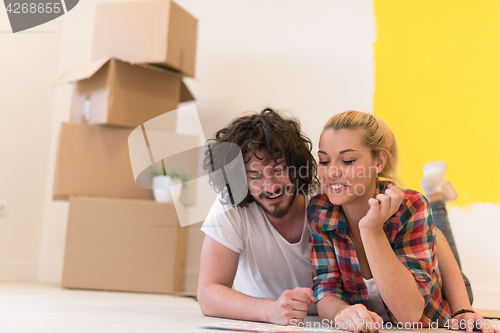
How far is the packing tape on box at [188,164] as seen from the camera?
3.71 feet

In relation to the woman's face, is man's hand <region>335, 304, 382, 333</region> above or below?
below

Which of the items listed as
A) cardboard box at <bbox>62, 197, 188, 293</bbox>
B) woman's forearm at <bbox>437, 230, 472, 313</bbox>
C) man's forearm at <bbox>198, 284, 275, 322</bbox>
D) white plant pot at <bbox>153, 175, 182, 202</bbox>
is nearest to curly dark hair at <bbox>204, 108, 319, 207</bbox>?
man's forearm at <bbox>198, 284, 275, 322</bbox>

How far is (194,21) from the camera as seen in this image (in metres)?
2.10

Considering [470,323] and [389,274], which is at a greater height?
[389,274]

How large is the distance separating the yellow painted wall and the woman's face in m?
0.99

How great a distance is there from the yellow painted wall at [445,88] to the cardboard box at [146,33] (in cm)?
91

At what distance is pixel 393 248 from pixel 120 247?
48.1 inches

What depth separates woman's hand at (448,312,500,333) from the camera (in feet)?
3.19

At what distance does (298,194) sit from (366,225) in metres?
0.34

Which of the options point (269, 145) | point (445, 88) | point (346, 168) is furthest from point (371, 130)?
point (445, 88)

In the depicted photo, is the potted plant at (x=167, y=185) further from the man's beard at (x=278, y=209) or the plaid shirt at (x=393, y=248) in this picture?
the plaid shirt at (x=393, y=248)

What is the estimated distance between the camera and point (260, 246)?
112 centimetres

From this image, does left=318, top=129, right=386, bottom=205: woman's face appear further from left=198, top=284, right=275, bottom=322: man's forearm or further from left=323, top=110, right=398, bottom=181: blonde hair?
left=198, top=284, right=275, bottom=322: man's forearm

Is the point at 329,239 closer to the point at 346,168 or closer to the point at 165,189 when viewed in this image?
the point at 346,168
